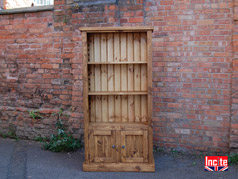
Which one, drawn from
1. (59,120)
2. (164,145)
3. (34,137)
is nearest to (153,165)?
(164,145)

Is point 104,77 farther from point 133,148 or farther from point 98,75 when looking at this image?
point 133,148

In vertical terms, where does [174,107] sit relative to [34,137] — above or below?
above

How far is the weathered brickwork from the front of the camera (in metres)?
4.22

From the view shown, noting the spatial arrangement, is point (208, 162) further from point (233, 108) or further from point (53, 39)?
point (53, 39)

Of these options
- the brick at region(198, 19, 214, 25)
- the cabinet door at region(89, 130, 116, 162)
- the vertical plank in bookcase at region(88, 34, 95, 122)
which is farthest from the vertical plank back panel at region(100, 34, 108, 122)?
the brick at region(198, 19, 214, 25)

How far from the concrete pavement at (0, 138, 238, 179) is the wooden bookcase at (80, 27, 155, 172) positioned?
0.55 feet

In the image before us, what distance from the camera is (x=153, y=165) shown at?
3.84m

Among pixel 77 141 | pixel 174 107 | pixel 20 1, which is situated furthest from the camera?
pixel 20 1

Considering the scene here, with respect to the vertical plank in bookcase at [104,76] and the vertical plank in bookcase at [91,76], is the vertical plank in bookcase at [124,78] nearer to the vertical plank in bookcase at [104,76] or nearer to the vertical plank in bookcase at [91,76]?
the vertical plank in bookcase at [104,76]

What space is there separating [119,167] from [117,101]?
3.23 ft

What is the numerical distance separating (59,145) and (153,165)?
177 centimetres

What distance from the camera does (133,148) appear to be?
12.8ft

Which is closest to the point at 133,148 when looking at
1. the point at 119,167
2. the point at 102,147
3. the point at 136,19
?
the point at 119,167

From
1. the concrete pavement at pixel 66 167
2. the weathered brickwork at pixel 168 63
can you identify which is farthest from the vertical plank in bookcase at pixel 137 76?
the concrete pavement at pixel 66 167
